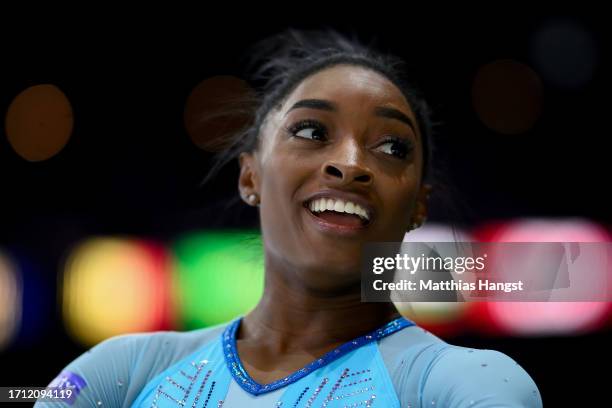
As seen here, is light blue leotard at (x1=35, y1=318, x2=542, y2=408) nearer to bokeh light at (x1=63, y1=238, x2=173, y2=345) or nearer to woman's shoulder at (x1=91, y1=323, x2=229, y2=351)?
woman's shoulder at (x1=91, y1=323, x2=229, y2=351)

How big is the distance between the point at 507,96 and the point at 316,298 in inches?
96.7

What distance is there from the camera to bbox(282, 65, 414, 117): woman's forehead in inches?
53.3

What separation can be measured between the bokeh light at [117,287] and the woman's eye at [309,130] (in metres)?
2.21

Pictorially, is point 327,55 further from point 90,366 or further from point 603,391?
point 603,391

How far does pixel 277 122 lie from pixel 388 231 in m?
0.34

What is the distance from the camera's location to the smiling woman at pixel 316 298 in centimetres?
120

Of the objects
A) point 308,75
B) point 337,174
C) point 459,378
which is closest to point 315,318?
point 337,174

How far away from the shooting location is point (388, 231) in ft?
4.25

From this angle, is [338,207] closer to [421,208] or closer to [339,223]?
[339,223]

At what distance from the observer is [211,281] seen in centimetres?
354

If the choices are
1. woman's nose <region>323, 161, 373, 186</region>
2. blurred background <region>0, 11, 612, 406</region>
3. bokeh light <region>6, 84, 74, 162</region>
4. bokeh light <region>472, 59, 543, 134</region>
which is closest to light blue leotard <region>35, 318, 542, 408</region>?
woman's nose <region>323, 161, 373, 186</region>

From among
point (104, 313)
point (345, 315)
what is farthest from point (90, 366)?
point (104, 313)

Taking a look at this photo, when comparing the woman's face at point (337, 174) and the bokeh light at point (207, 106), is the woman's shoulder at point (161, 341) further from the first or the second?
the bokeh light at point (207, 106)

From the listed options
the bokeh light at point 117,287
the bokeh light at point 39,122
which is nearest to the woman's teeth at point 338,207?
the bokeh light at point 39,122
